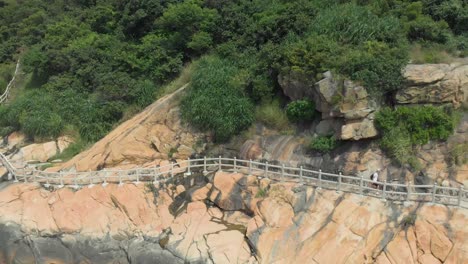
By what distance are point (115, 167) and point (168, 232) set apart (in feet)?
17.5

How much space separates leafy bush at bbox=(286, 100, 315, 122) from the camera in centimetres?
1922

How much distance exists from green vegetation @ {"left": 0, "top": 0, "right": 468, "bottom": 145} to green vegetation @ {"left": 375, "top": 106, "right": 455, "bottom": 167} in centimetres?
38

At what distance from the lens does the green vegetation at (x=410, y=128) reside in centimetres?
1666

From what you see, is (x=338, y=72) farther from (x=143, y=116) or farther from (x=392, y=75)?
(x=143, y=116)

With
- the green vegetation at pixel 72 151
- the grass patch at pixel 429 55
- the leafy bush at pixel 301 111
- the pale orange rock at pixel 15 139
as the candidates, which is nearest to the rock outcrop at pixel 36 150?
the pale orange rock at pixel 15 139

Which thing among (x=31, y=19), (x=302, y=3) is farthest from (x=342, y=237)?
(x=31, y=19)

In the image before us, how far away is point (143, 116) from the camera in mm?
22172

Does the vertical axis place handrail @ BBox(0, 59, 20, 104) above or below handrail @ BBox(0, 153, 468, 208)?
above

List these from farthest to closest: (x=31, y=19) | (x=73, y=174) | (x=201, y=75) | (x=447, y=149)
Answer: (x=31, y=19), (x=201, y=75), (x=73, y=174), (x=447, y=149)

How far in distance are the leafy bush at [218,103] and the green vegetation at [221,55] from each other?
54 millimetres

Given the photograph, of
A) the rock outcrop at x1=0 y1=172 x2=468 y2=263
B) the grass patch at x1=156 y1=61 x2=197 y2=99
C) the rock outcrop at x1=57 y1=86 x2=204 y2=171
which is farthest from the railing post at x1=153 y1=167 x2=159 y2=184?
the grass patch at x1=156 y1=61 x2=197 y2=99

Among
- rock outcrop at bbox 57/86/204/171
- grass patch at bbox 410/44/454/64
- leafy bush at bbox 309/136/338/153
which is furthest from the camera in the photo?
rock outcrop at bbox 57/86/204/171

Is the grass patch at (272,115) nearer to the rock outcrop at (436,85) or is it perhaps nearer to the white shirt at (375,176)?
the white shirt at (375,176)

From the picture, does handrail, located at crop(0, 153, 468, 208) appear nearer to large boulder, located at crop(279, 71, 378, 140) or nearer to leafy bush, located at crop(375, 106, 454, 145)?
large boulder, located at crop(279, 71, 378, 140)
